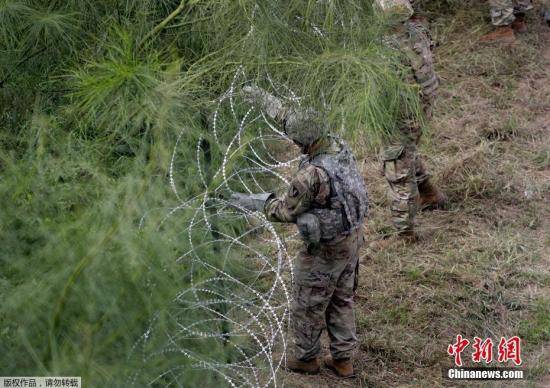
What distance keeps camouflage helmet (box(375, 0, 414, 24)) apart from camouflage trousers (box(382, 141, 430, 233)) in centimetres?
119

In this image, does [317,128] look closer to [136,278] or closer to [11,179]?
[136,278]

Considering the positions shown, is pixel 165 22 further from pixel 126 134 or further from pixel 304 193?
pixel 304 193

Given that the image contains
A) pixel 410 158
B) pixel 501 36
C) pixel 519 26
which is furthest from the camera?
pixel 519 26

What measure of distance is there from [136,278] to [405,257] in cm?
252

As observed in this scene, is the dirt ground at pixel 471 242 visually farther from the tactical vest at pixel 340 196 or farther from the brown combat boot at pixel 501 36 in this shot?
the tactical vest at pixel 340 196

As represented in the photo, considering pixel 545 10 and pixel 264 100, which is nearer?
pixel 264 100

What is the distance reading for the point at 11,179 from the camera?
13.3ft

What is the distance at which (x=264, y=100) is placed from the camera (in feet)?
13.5

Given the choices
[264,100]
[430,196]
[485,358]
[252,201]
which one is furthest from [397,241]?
[264,100]

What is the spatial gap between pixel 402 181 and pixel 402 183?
0.05ft

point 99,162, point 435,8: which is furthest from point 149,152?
point 435,8

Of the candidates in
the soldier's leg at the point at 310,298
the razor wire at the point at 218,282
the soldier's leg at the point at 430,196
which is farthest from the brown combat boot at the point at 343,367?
the soldier's leg at the point at 430,196

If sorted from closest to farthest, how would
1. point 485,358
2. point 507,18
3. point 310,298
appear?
1. point 310,298
2. point 485,358
3. point 507,18

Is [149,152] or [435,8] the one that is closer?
[149,152]
